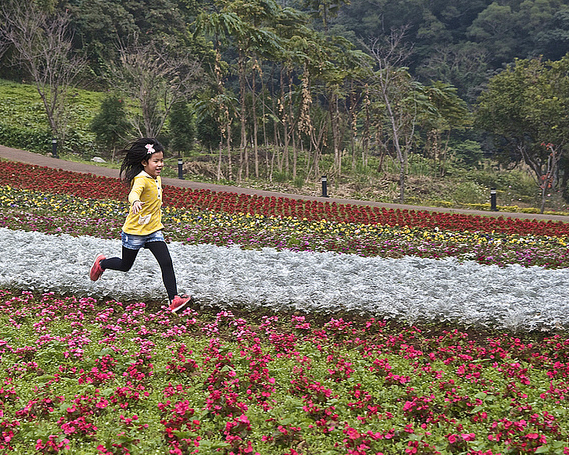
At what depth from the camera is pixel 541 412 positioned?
3.37m

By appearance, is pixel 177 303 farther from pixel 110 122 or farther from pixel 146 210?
pixel 110 122

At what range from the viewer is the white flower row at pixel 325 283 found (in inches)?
208

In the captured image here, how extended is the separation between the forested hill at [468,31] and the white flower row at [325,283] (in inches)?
1394

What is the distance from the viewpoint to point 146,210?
207 inches

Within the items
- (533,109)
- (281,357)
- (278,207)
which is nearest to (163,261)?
(281,357)

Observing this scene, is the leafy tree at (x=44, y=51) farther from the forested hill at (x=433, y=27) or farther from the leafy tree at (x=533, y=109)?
the leafy tree at (x=533, y=109)

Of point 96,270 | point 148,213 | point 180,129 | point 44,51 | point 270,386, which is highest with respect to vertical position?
point 44,51

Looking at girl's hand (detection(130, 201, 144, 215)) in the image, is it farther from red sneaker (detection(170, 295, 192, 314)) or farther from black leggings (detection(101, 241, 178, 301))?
red sneaker (detection(170, 295, 192, 314))

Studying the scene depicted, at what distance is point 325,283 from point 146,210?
210cm

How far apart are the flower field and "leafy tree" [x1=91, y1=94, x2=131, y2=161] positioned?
16404 mm

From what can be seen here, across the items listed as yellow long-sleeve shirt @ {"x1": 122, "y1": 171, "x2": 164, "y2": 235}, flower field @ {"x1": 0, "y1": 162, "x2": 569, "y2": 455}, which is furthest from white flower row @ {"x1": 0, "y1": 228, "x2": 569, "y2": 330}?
yellow long-sleeve shirt @ {"x1": 122, "y1": 171, "x2": 164, "y2": 235}

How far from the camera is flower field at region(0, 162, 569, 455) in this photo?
3170 millimetres

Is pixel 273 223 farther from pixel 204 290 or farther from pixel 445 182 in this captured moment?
pixel 445 182

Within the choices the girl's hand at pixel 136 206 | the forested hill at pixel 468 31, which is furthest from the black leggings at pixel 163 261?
the forested hill at pixel 468 31
